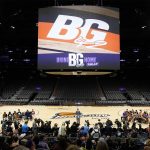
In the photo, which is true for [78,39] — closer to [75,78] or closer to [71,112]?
[71,112]

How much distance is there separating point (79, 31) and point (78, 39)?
1.98ft

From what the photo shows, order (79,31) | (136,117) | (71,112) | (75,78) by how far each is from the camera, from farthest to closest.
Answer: (75,78)
(71,112)
(136,117)
(79,31)

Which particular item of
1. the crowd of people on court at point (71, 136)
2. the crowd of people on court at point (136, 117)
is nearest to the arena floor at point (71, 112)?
the crowd of people on court at point (136, 117)

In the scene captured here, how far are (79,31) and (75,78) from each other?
21725mm

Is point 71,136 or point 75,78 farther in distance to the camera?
point 75,78

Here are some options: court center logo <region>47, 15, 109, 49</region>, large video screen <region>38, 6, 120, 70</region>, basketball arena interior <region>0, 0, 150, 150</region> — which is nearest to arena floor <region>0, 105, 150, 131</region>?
basketball arena interior <region>0, 0, 150, 150</region>

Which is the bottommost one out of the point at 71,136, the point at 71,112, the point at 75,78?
the point at 71,136

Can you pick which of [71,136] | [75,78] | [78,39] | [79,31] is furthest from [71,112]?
[71,136]

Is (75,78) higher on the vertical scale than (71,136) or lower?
higher

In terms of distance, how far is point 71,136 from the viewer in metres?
15.9

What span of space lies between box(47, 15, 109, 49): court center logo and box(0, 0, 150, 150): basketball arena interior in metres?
0.01

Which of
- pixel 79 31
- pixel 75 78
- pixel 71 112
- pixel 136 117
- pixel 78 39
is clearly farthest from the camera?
pixel 75 78

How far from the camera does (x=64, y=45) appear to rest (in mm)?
23594

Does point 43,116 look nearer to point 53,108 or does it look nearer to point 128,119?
point 53,108
